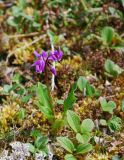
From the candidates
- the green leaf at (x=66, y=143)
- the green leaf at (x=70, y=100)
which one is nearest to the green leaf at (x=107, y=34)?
the green leaf at (x=70, y=100)

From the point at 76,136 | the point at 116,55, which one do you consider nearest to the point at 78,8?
the point at 116,55

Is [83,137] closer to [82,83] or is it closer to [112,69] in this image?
[82,83]

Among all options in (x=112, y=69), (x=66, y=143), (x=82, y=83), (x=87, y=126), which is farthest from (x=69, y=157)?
(x=112, y=69)

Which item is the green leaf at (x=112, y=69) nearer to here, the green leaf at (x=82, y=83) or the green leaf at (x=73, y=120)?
the green leaf at (x=82, y=83)

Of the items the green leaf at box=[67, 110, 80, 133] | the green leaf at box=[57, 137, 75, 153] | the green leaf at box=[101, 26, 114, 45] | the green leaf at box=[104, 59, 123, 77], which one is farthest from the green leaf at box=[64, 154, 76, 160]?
the green leaf at box=[101, 26, 114, 45]

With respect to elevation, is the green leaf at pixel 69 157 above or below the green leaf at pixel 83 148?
below

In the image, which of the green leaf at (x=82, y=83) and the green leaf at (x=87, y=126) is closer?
the green leaf at (x=87, y=126)

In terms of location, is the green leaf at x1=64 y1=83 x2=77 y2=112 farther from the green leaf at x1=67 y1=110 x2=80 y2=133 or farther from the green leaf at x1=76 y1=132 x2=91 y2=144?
the green leaf at x1=76 y1=132 x2=91 y2=144
